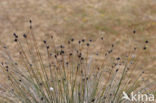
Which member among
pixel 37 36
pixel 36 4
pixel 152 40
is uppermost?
pixel 36 4

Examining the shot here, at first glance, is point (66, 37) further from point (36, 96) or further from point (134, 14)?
point (36, 96)

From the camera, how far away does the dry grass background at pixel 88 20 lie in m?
4.83

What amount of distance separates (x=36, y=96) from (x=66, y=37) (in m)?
2.44

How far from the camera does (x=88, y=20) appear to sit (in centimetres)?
541

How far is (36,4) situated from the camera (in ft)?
19.4

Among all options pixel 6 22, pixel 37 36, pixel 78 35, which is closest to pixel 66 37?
pixel 78 35

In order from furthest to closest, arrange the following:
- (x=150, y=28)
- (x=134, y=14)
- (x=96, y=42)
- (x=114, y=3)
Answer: (x=114, y=3)
(x=134, y=14)
(x=150, y=28)
(x=96, y=42)

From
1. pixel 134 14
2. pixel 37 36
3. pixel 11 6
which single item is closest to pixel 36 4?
pixel 11 6

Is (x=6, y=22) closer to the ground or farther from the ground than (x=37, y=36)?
farther from the ground

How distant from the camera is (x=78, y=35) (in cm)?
499

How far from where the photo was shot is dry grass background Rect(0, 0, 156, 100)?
15.8 ft

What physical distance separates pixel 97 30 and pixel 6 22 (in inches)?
79.1

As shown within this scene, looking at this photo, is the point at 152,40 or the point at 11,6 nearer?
the point at 152,40

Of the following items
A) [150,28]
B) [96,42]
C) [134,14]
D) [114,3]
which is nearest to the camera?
[96,42]
